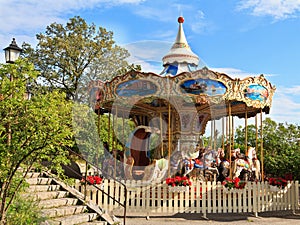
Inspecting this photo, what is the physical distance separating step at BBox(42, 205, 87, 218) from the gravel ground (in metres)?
2.15

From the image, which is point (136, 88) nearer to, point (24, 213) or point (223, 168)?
point (223, 168)

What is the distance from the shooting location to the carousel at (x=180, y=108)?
43.0 ft

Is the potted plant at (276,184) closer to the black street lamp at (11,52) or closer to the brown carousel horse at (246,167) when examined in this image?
the brown carousel horse at (246,167)

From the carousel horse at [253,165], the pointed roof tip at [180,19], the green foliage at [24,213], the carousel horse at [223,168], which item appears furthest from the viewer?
the pointed roof tip at [180,19]

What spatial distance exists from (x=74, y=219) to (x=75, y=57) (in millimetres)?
22251

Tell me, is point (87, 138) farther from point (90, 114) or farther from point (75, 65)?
point (75, 65)

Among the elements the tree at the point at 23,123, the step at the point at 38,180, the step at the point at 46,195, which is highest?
the tree at the point at 23,123

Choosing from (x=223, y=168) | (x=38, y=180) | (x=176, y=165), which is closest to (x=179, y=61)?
(x=176, y=165)

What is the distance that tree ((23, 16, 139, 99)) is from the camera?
2814 centimetres

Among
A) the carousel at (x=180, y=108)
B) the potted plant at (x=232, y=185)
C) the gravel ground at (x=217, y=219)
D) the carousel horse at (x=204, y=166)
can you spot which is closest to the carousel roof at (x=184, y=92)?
the carousel at (x=180, y=108)

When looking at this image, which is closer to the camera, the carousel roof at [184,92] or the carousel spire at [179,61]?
the carousel roof at [184,92]

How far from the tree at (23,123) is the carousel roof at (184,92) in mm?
7033

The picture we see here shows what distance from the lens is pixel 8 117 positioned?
19.3 ft

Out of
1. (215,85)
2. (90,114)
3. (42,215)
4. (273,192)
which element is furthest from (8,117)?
(90,114)
